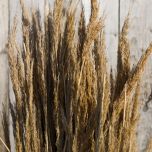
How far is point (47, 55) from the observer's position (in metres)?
1.75

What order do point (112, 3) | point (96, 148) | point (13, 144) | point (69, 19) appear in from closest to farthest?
1. point (96, 148)
2. point (69, 19)
3. point (112, 3)
4. point (13, 144)

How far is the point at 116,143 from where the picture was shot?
1.56 m

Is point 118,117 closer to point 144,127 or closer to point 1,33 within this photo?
point 144,127

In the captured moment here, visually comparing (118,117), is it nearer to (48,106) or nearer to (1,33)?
(48,106)

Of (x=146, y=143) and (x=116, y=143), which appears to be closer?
(x=116, y=143)

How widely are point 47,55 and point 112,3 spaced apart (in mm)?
379

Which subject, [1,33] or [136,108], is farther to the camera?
[1,33]

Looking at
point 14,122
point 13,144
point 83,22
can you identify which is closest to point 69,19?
point 83,22

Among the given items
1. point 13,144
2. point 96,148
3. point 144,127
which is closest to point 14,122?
point 13,144

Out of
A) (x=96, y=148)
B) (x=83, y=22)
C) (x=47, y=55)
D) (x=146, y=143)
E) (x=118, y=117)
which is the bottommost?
(x=146, y=143)

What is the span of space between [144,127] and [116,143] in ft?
1.25

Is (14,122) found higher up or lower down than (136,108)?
lower down

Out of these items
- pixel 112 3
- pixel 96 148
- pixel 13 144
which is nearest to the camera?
pixel 96 148

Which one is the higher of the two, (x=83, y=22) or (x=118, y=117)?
(x=83, y=22)
